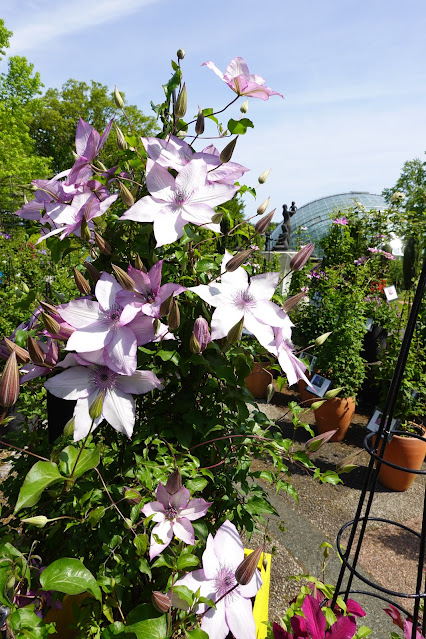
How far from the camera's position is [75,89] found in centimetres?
2230

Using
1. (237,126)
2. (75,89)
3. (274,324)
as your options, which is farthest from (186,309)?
(75,89)

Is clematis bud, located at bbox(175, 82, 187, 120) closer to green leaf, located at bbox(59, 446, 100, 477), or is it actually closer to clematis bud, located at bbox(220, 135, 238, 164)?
clematis bud, located at bbox(220, 135, 238, 164)

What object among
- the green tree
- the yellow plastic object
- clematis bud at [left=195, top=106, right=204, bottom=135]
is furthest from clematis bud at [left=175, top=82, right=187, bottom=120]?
the green tree

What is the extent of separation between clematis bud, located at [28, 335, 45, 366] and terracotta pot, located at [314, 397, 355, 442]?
344cm

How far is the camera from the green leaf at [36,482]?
658mm

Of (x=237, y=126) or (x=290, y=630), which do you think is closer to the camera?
(x=237, y=126)

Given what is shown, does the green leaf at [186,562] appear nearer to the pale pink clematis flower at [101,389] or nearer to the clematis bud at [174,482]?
the clematis bud at [174,482]

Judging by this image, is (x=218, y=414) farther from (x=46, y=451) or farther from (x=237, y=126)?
(x=237, y=126)

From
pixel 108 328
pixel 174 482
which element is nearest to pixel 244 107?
pixel 108 328

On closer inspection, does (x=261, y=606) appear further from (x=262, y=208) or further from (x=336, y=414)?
(x=336, y=414)

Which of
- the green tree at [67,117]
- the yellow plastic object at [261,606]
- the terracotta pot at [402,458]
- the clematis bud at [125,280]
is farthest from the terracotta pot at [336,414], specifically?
the green tree at [67,117]

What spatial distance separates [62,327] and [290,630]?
927mm

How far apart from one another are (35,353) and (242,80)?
691mm

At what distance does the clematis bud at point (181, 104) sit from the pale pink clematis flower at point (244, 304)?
302 mm
